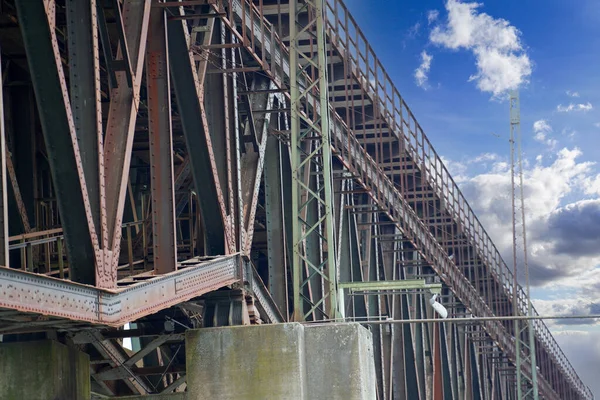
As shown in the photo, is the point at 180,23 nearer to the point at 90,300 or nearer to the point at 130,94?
the point at 130,94

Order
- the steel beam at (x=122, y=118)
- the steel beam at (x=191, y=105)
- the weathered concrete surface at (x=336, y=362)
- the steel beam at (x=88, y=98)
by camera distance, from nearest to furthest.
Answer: the steel beam at (x=88, y=98) < the steel beam at (x=122, y=118) < the steel beam at (x=191, y=105) < the weathered concrete surface at (x=336, y=362)

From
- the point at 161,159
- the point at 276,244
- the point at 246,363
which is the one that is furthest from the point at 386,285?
the point at 161,159

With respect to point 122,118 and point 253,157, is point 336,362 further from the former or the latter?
point 122,118

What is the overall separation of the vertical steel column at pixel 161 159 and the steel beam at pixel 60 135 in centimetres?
290

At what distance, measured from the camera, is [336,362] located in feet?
65.0

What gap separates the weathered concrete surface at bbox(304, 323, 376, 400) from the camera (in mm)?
19625

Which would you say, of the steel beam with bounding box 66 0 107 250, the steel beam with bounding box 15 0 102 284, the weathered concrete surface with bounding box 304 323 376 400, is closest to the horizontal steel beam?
the weathered concrete surface with bounding box 304 323 376 400

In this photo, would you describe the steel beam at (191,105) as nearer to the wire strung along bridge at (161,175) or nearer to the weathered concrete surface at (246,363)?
the wire strung along bridge at (161,175)

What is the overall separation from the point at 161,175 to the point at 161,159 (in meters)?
0.23

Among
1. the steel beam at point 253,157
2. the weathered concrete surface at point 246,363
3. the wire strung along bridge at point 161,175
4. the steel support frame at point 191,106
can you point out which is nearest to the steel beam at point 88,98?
the wire strung along bridge at point 161,175

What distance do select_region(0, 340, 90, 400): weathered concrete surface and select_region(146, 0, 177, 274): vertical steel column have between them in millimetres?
2032

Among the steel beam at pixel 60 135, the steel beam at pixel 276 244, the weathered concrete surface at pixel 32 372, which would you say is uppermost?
the steel beam at pixel 276 244

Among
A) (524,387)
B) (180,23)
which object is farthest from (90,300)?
(524,387)

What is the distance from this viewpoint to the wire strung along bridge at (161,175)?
14.1 m
